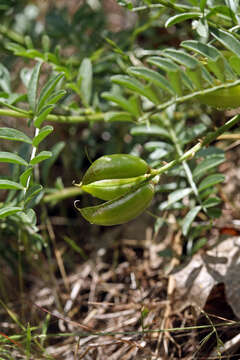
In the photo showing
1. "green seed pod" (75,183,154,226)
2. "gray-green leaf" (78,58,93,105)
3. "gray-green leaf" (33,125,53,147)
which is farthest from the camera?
"gray-green leaf" (78,58,93,105)

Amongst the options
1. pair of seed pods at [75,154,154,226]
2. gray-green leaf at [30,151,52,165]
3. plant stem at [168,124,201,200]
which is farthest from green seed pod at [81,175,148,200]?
plant stem at [168,124,201,200]

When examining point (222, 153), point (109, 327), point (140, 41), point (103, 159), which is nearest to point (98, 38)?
point (140, 41)

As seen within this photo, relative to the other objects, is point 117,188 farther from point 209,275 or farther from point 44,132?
point 209,275

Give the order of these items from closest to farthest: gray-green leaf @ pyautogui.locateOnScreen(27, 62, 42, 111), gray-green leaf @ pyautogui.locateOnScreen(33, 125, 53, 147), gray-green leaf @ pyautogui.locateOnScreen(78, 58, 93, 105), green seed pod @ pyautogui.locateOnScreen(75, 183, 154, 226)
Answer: green seed pod @ pyautogui.locateOnScreen(75, 183, 154, 226)
gray-green leaf @ pyautogui.locateOnScreen(33, 125, 53, 147)
gray-green leaf @ pyautogui.locateOnScreen(27, 62, 42, 111)
gray-green leaf @ pyautogui.locateOnScreen(78, 58, 93, 105)

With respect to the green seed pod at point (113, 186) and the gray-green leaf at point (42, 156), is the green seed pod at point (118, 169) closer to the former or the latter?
the green seed pod at point (113, 186)

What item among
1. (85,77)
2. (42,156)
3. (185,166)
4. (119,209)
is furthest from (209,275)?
(85,77)

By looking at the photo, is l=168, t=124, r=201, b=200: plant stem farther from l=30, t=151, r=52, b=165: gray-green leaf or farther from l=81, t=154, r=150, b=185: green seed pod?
l=30, t=151, r=52, b=165: gray-green leaf

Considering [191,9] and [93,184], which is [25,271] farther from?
[191,9]

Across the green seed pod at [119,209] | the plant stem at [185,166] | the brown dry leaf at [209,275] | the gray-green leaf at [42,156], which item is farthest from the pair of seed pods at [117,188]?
the brown dry leaf at [209,275]
